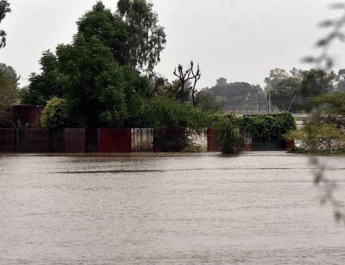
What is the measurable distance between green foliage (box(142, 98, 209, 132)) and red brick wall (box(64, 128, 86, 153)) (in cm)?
370

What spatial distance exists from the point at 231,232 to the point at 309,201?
472 cm

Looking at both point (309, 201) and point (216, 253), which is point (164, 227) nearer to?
point (216, 253)

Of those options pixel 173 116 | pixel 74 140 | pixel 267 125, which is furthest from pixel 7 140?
Result: pixel 267 125

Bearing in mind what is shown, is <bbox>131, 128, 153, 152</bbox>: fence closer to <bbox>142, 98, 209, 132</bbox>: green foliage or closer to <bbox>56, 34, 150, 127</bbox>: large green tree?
<bbox>142, 98, 209, 132</bbox>: green foliage

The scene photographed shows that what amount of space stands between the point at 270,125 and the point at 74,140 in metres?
11.1

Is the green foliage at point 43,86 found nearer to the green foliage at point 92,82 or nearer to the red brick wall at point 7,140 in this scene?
the red brick wall at point 7,140

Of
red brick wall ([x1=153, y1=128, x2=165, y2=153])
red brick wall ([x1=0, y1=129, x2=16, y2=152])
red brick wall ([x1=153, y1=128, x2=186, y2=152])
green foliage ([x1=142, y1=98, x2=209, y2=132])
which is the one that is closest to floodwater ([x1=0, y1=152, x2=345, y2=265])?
green foliage ([x1=142, y1=98, x2=209, y2=132])

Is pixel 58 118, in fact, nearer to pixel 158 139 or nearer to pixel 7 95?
pixel 158 139

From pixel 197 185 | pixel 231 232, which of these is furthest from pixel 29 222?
pixel 197 185

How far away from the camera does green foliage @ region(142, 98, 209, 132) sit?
4262cm

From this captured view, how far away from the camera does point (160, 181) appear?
20625mm

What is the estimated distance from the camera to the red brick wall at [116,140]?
43.8 m

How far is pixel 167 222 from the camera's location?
11.5 meters

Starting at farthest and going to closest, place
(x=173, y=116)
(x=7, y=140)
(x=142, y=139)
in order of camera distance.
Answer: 1. (x=7, y=140)
2. (x=142, y=139)
3. (x=173, y=116)
